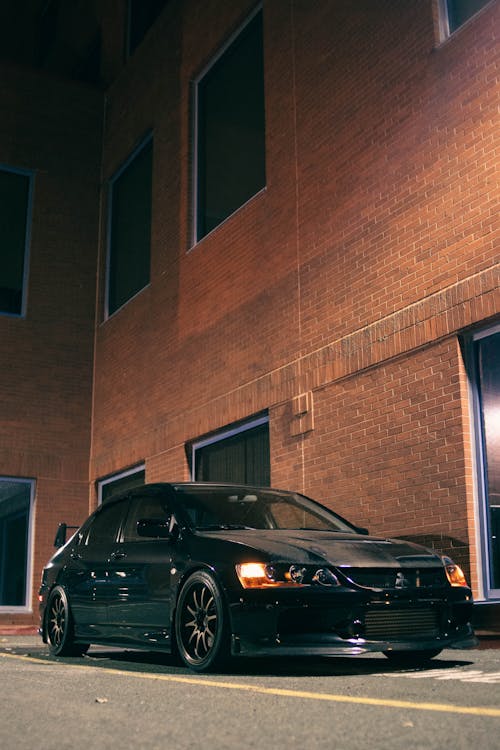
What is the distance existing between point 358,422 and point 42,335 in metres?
9.02

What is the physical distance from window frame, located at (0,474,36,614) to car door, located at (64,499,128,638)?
893 centimetres

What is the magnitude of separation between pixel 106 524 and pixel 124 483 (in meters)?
8.89

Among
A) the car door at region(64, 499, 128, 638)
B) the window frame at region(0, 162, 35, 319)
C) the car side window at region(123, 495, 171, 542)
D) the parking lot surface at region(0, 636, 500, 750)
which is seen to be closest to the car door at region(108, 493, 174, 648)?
the car side window at region(123, 495, 171, 542)

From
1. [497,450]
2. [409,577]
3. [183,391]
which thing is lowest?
[409,577]

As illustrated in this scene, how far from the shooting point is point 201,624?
6848 mm

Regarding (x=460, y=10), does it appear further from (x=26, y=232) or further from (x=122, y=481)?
(x=26, y=232)

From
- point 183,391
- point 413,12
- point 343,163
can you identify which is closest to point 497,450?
point 343,163

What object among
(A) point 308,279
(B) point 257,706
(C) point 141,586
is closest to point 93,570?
(C) point 141,586

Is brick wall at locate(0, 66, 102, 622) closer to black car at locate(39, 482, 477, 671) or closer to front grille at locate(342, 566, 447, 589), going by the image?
black car at locate(39, 482, 477, 671)

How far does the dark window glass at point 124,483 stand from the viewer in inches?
666

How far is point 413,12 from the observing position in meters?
11.0

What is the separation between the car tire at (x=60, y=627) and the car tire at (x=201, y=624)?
1927mm

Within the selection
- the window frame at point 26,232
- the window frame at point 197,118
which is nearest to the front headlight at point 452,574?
the window frame at point 197,118

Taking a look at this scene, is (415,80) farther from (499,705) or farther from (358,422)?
(499,705)
